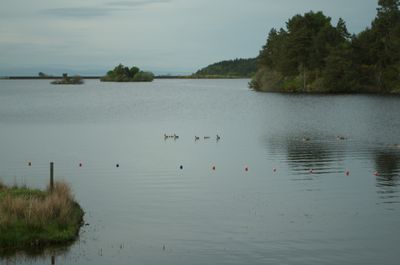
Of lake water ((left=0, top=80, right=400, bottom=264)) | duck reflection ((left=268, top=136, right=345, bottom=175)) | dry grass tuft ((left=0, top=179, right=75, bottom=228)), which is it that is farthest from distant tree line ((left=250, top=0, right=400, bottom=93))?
dry grass tuft ((left=0, top=179, right=75, bottom=228))

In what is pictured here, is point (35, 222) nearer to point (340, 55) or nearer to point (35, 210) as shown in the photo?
point (35, 210)

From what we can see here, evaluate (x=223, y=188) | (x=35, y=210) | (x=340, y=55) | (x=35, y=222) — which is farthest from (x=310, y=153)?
(x=340, y=55)

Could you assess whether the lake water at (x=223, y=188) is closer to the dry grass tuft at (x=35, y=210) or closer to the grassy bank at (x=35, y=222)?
the grassy bank at (x=35, y=222)

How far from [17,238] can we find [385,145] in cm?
4572

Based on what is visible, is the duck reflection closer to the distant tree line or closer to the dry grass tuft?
the dry grass tuft

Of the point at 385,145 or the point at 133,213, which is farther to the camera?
the point at 385,145

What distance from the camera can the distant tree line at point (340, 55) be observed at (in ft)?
495

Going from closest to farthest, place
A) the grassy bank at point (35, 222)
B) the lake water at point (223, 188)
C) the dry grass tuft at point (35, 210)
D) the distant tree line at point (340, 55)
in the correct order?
the grassy bank at point (35, 222) < the dry grass tuft at point (35, 210) < the lake water at point (223, 188) < the distant tree line at point (340, 55)

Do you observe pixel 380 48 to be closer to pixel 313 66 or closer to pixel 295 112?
pixel 313 66

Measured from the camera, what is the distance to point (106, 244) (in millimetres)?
28297

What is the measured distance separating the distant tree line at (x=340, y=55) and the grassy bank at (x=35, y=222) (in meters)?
127

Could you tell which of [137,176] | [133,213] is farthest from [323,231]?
[137,176]

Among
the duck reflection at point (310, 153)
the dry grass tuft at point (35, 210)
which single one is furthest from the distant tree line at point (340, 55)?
the dry grass tuft at point (35, 210)

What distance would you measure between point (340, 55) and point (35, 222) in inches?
5088
